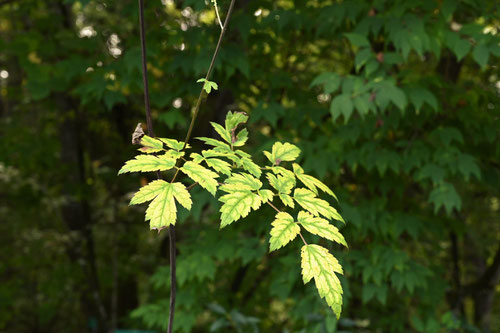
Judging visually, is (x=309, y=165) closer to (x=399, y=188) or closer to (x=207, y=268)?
(x=399, y=188)

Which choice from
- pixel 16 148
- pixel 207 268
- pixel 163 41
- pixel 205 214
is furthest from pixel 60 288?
pixel 163 41

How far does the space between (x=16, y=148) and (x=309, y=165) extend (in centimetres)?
315

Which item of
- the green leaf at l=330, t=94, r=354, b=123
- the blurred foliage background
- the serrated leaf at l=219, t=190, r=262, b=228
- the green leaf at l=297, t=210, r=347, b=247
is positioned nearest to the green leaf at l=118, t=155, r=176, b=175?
the serrated leaf at l=219, t=190, r=262, b=228

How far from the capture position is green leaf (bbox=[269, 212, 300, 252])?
126 centimetres

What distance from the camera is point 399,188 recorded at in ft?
11.4

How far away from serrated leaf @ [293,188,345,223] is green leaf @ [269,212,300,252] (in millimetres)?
70

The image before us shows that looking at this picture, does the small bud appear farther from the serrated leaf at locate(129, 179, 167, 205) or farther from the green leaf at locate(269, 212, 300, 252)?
the green leaf at locate(269, 212, 300, 252)

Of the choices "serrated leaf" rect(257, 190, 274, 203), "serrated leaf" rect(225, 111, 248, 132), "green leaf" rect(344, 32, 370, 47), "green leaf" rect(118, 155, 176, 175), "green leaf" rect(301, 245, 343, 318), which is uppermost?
"green leaf" rect(344, 32, 370, 47)

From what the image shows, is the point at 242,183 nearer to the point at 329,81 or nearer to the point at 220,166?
the point at 220,166

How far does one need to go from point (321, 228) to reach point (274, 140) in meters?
2.03

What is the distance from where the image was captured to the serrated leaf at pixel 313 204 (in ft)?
4.48

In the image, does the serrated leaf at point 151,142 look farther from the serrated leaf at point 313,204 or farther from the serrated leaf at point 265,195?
the serrated leaf at point 313,204

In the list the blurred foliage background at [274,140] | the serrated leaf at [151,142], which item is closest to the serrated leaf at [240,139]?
the serrated leaf at [151,142]

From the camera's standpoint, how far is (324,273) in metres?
1.20
